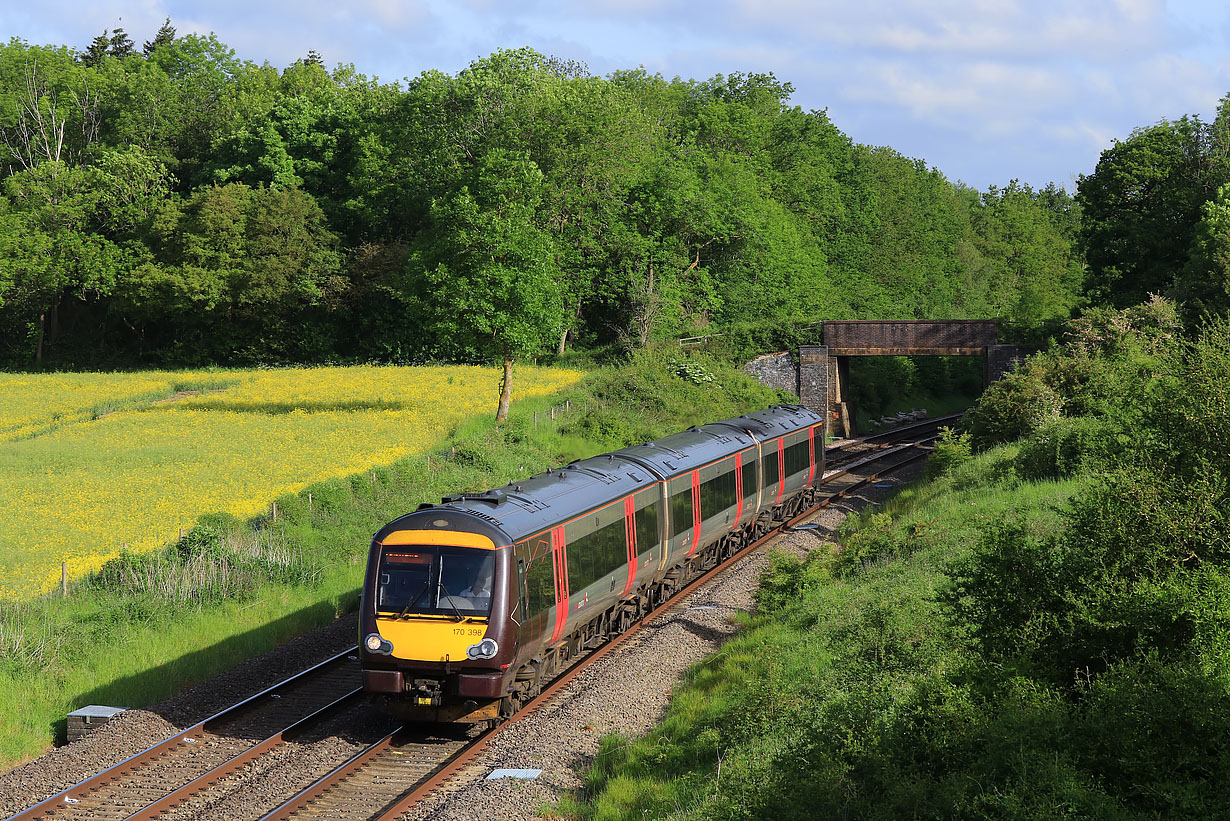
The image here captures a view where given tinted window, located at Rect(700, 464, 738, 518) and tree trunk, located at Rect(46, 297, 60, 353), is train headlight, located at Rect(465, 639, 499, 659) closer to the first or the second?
tinted window, located at Rect(700, 464, 738, 518)

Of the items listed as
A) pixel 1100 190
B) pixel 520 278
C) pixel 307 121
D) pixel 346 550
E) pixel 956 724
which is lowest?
pixel 346 550

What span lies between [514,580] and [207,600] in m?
8.94

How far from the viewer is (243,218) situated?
197ft

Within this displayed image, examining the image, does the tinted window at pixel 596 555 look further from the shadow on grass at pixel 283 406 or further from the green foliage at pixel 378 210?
the shadow on grass at pixel 283 406

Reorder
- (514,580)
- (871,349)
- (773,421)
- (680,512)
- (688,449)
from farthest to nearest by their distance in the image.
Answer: (871,349), (773,421), (688,449), (680,512), (514,580)

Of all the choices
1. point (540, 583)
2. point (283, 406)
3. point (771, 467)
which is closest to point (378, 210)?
point (283, 406)

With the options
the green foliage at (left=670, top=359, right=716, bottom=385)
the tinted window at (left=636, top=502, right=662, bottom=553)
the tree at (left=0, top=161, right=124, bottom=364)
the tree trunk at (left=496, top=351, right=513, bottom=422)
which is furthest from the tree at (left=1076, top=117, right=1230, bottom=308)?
the tree at (left=0, top=161, right=124, bottom=364)

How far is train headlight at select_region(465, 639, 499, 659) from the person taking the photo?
14.0 meters

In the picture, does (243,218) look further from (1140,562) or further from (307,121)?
(1140,562)

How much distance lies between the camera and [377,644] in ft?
46.5

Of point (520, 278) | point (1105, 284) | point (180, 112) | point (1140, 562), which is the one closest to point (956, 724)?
point (1140, 562)

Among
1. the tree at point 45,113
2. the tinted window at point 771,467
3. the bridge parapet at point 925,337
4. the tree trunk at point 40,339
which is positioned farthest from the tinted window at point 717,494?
Result: the tree at point 45,113

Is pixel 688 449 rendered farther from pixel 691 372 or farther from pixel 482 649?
pixel 691 372

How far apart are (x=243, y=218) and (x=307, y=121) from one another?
455 inches
